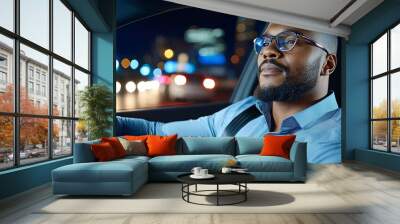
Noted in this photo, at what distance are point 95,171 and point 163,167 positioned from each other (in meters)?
1.35

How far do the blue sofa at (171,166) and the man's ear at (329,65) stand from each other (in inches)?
125

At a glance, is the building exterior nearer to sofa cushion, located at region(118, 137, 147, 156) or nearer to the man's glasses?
sofa cushion, located at region(118, 137, 147, 156)

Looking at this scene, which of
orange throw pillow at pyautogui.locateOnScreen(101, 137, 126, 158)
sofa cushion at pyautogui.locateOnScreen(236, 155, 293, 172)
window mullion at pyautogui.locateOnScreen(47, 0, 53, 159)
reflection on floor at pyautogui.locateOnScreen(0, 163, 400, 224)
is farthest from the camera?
window mullion at pyautogui.locateOnScreen(47, 0, 53, 159)

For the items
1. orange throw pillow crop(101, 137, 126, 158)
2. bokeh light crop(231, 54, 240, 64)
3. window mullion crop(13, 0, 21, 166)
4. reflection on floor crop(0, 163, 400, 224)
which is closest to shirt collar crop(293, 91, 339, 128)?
bokeh light crop(231, 54, 240, 64)

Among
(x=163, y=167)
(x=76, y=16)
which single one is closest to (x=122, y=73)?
(x=76, y=16)

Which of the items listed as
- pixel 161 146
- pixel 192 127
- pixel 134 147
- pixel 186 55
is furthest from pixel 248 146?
pixel 186 55

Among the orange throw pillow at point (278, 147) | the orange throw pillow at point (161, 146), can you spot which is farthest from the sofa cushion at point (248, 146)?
the orange throw pillow at point (161, 146)

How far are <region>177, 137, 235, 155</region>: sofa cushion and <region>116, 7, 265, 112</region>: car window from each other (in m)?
1.99

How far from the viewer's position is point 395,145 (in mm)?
7797

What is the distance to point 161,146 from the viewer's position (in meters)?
6.60

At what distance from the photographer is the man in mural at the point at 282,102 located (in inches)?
344

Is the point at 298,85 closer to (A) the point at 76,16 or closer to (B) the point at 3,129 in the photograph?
(A) the point at 76,16

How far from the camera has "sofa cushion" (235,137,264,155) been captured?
264 inches

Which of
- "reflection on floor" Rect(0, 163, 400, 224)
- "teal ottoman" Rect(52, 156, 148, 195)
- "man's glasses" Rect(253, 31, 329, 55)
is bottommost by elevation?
"reflection on floor" Rect(0, 163, 400, 224)
